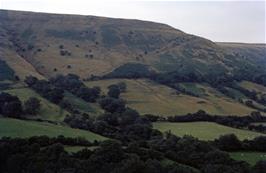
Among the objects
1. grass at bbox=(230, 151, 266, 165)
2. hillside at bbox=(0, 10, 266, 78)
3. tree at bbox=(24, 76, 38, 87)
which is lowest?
grass at bbox=(230, 151, 266, 165)

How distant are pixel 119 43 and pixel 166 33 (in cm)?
2196

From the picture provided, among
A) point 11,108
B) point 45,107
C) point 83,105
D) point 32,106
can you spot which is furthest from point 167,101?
point 11,108

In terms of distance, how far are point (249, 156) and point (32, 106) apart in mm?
37102

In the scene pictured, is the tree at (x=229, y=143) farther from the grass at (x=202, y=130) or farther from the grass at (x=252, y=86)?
the grass at (x=252, y=86)

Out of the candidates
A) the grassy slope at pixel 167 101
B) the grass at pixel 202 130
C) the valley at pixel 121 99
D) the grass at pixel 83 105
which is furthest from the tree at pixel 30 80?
the grass at pixel 202 130

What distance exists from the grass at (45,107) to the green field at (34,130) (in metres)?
6.86

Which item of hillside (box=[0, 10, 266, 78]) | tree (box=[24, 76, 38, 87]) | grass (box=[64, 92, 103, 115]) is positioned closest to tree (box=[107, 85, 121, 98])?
grass (box=[64, 92, 103, 115])

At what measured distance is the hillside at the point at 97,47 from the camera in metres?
127

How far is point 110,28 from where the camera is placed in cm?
15825

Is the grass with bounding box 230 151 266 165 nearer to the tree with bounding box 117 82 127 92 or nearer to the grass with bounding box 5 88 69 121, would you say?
the grass with bounding box 5 88 69 121

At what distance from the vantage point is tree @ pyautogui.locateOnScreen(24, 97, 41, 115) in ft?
269

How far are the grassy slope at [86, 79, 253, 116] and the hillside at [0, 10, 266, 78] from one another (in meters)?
13.6

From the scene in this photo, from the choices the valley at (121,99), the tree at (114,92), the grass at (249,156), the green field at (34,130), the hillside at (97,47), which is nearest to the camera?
the valley at (121,99)

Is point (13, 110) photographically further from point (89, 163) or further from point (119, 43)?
point (119, 43)
